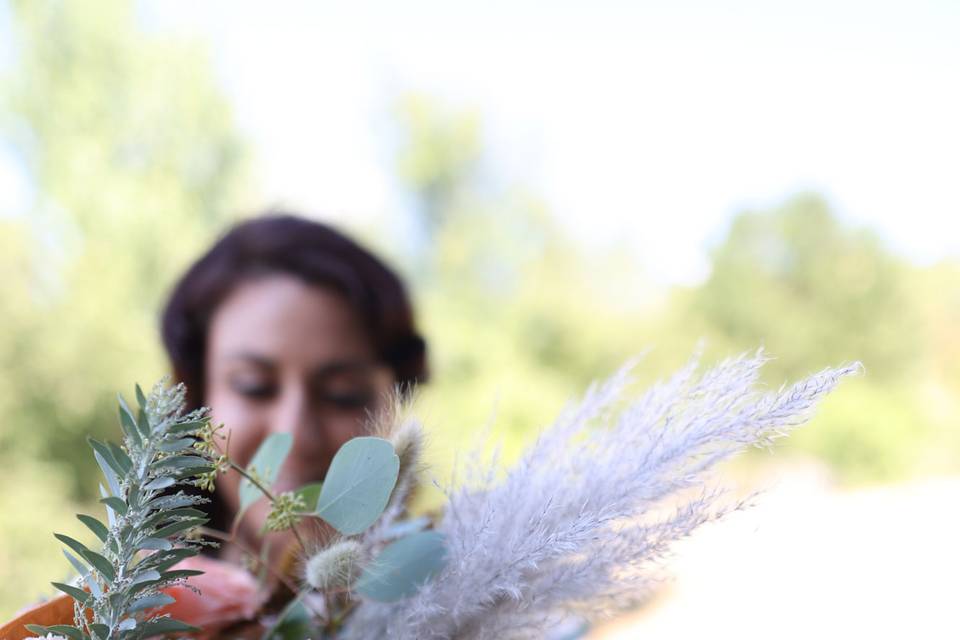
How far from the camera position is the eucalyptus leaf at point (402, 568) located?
0.26 meters

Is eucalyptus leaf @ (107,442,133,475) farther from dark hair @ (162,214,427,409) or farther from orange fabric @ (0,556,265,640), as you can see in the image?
dark hair @ (162,214,427,409)

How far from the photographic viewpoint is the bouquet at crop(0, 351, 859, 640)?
0.22 meters

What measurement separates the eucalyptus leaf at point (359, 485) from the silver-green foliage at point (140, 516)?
4 centimetres

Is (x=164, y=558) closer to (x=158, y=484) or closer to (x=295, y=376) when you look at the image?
(x=158, y=484)

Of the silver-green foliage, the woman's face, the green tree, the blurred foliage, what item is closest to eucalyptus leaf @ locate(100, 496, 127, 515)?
the silver-green foliage

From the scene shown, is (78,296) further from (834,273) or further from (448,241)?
(834,273)

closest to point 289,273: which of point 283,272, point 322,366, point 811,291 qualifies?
point 283,272

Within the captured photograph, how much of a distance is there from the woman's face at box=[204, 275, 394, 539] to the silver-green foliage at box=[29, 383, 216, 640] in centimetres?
38

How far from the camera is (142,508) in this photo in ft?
0.70

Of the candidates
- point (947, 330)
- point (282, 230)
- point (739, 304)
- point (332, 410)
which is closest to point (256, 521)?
point (332, 410)

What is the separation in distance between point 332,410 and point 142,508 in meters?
0.44

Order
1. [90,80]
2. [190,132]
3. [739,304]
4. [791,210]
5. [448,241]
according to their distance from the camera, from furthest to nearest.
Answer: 1. [791,210]
2. [739,304]
3. [448,241]
4. [190,132]
5. [90,80]

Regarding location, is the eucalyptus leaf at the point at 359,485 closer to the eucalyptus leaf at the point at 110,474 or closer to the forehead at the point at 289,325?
the eucalyptus leaf at the point at 110,474

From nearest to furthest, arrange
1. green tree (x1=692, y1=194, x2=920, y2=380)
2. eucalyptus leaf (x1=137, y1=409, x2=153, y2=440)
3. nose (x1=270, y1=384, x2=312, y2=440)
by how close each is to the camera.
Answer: eucalyptus leaf (x1=137, y1=409, x2=153, y2=440)
nose (x1=270, y1=384, x2=312, y2=440)
green tree (x1=692, y1=194, x2=920, y2=380)
